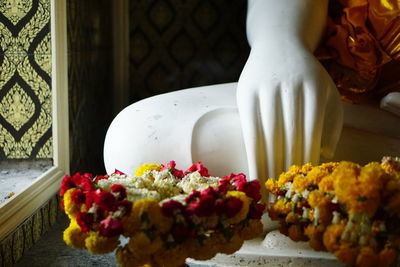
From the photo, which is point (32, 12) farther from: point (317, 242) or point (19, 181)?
point (317, 242)

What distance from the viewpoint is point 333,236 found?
106 centimetres

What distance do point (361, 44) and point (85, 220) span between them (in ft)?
3.21

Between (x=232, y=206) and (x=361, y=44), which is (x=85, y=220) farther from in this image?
(x=361, y=44)

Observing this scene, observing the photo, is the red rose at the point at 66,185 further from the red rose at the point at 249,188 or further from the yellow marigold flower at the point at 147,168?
the red rose at the point at 249,188

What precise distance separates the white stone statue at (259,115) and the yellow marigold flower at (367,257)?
365mm

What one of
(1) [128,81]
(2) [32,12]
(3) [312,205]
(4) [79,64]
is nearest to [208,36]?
(1) [128,81]

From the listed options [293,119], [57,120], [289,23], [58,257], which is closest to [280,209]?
[293,119]

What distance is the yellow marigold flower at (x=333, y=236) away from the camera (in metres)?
1.06

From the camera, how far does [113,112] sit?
8.94 ft

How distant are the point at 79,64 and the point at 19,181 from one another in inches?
23.7

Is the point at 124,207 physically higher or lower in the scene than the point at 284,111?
lower

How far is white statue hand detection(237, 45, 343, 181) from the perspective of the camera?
1.34m

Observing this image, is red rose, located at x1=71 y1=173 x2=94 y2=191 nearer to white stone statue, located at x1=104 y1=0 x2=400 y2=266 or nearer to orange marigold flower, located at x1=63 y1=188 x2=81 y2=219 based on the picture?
orange marigold flower, located at x1=63 y1=188 x2=81 y2=219

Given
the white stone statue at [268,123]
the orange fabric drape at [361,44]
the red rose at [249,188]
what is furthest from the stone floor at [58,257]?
the orange fabric drape at [361,44]
